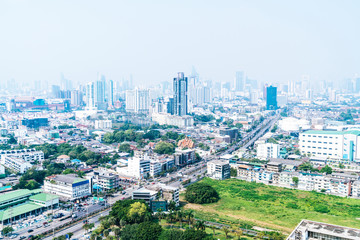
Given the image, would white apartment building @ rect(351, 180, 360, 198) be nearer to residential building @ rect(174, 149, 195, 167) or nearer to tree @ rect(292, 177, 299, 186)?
tree @ rect(292, 177, 299, 186)

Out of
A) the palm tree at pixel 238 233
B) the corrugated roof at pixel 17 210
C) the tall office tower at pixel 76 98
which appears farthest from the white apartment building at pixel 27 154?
the tall office tower at pixel 76 98

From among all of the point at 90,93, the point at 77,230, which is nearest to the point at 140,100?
the point at 90,93

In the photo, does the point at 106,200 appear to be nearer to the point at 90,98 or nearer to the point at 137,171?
the point at 137,171

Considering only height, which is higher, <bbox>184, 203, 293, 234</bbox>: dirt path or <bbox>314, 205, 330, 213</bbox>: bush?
<bbox>314, 205, 330, 213</bbox>: bush

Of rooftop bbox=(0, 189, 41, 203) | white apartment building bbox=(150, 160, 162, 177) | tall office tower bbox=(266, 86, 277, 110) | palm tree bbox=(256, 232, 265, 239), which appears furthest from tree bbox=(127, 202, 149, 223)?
tall office tower bbox=(266, 86, 277, 110)

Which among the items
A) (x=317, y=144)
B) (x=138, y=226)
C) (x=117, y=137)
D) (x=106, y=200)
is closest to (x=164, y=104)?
(x=117, y=137)

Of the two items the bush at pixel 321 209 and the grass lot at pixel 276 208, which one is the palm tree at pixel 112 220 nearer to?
the grass lot at pixel 276 208

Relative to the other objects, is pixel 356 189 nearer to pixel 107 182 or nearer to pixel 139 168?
pixel 139 168
